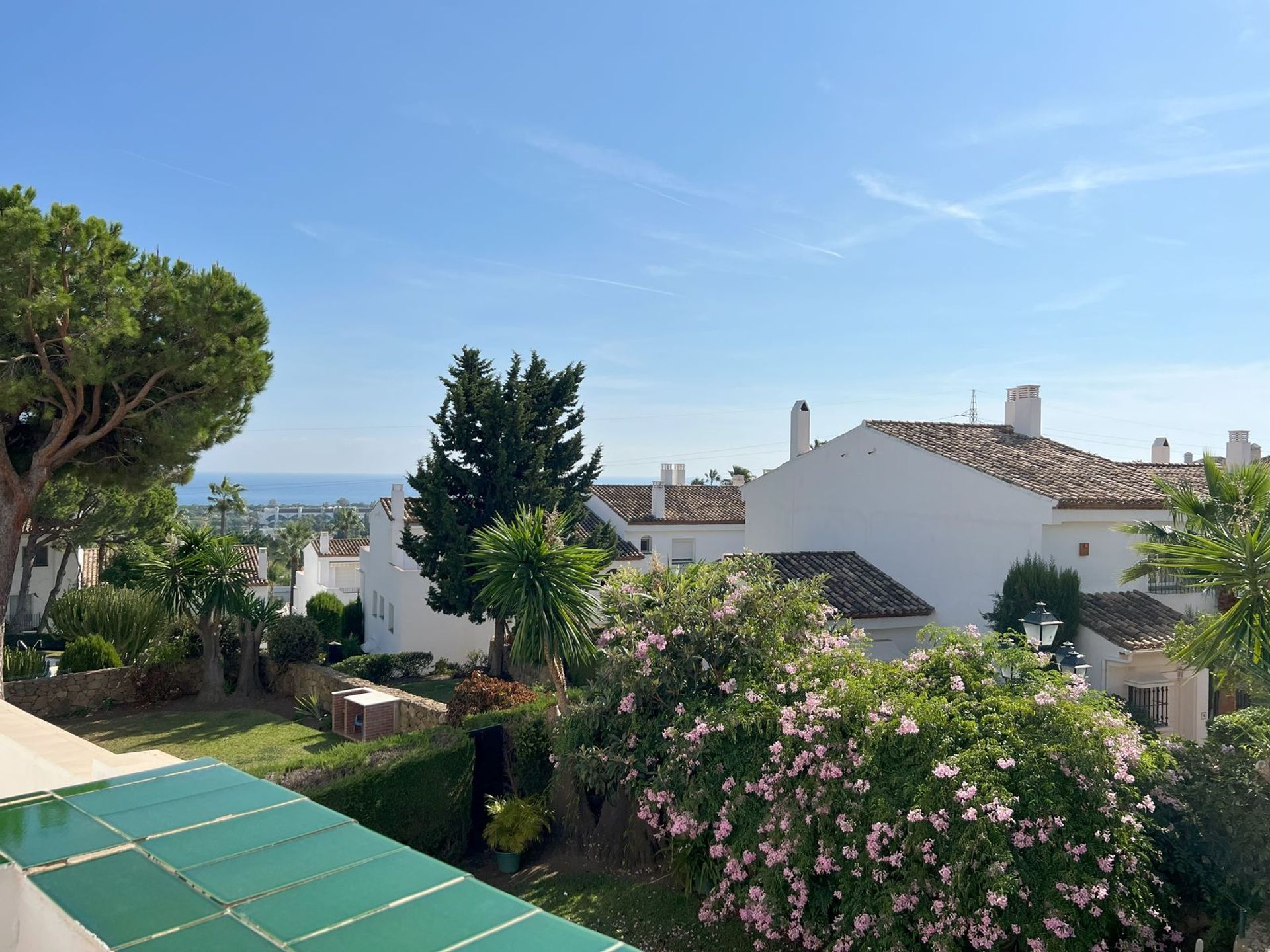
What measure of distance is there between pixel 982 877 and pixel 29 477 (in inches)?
751

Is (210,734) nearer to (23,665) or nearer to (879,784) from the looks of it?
(23,665)

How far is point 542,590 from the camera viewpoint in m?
12.7

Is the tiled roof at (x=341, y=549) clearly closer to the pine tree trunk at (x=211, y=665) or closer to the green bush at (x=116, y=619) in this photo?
the green bush at (x=116, y=619)

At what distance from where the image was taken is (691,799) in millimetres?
9211

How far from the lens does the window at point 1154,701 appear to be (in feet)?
54.3

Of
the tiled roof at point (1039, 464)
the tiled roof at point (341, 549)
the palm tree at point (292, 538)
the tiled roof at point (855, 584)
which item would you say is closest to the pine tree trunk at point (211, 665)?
the tiled roof at point (855, 584)

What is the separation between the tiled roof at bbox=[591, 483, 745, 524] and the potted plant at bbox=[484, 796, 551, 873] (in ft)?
73.6

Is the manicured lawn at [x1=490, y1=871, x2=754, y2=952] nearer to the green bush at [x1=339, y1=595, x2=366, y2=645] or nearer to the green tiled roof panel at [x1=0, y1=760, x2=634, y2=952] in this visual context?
the green tiled roof panel at [x1=0, y1=760, x2=634, y2=952]

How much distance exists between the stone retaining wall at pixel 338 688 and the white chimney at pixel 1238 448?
90.1ft

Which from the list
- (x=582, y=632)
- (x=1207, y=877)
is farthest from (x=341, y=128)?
(x=1207, y=877)

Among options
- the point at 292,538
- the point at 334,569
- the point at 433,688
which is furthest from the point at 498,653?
the point at 292,538

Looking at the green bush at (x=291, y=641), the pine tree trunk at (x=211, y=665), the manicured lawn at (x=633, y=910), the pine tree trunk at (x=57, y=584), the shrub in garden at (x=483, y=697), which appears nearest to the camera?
the manicured lawn at (x=633, y=910)

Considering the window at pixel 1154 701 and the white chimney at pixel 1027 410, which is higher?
the white chimney at pixel 1027 410

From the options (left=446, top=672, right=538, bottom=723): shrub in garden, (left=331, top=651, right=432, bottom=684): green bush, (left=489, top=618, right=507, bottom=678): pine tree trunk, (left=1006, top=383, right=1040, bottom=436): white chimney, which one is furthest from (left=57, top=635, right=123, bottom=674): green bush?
(left=1006, top=383, right=1040, bottom=436): white chimney
